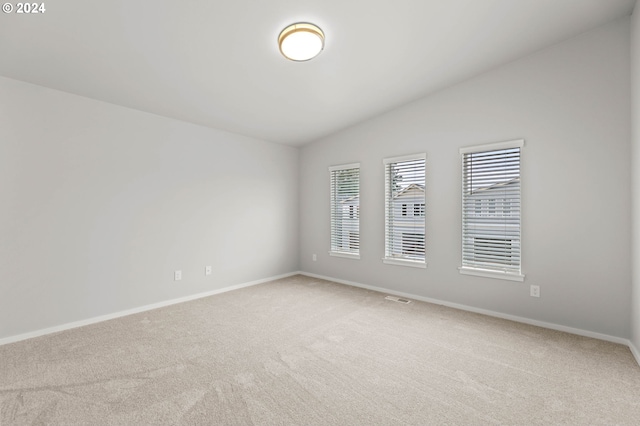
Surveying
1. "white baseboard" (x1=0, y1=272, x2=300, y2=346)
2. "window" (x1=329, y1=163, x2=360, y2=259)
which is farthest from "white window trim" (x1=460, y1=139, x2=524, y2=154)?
"white baseboard" (x1=0, y1=272, x2=300, y2=346)

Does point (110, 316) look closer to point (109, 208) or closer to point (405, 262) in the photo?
point (109, 208)

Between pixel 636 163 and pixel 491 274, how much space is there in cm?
168

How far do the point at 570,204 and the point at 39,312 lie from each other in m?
5.62

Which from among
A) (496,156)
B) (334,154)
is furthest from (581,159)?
(334,154)

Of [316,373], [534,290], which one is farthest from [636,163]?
[316,373]

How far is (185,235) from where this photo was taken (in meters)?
4.12

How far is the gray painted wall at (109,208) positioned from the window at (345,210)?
1377 millimetres

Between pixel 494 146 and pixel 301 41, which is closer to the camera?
pixel 301 41

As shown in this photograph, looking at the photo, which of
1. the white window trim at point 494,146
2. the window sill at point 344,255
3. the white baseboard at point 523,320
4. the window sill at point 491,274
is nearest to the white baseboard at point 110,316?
the window sill at point 344,255

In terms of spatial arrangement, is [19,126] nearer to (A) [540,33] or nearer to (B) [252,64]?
(B) [252,64]

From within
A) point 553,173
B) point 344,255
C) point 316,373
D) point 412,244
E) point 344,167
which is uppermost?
point 344,167

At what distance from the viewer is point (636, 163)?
8.43 feet

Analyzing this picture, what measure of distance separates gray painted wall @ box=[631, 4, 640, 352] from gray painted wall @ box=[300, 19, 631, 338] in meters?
0.11

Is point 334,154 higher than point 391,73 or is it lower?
lower
